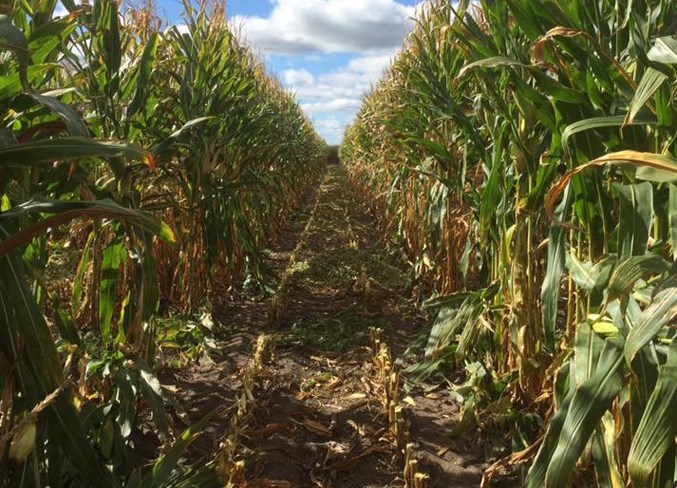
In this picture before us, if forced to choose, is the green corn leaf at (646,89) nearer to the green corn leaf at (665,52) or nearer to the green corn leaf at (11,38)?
the green corn leaf at (665,52)

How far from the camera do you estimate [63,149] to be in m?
1.25

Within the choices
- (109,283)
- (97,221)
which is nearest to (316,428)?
(109,283)

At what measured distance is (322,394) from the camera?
3.22 metres

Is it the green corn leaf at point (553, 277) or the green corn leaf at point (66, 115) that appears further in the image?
the green corn leaf at point (553, 277)

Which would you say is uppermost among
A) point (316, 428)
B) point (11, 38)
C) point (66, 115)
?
point (11, 38)

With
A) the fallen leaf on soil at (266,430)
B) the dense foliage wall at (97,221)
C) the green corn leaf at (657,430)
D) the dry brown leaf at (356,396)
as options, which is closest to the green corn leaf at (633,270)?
the green corn leaf at (657,430)

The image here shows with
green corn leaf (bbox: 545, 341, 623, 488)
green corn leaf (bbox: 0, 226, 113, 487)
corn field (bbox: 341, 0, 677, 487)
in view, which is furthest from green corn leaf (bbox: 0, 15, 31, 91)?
green corn leaf (bbox: 545, 341, 623, 488)

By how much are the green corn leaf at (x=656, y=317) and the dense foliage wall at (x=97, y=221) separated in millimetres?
982

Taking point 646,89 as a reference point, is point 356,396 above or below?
below

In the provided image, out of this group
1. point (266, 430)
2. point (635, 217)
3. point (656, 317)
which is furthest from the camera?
point (266, 430)

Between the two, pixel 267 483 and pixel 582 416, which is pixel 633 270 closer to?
pixel 582 416

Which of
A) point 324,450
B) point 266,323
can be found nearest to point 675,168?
point 324,450

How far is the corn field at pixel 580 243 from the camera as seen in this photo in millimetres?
1281

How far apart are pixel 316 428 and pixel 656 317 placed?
1.97 m
